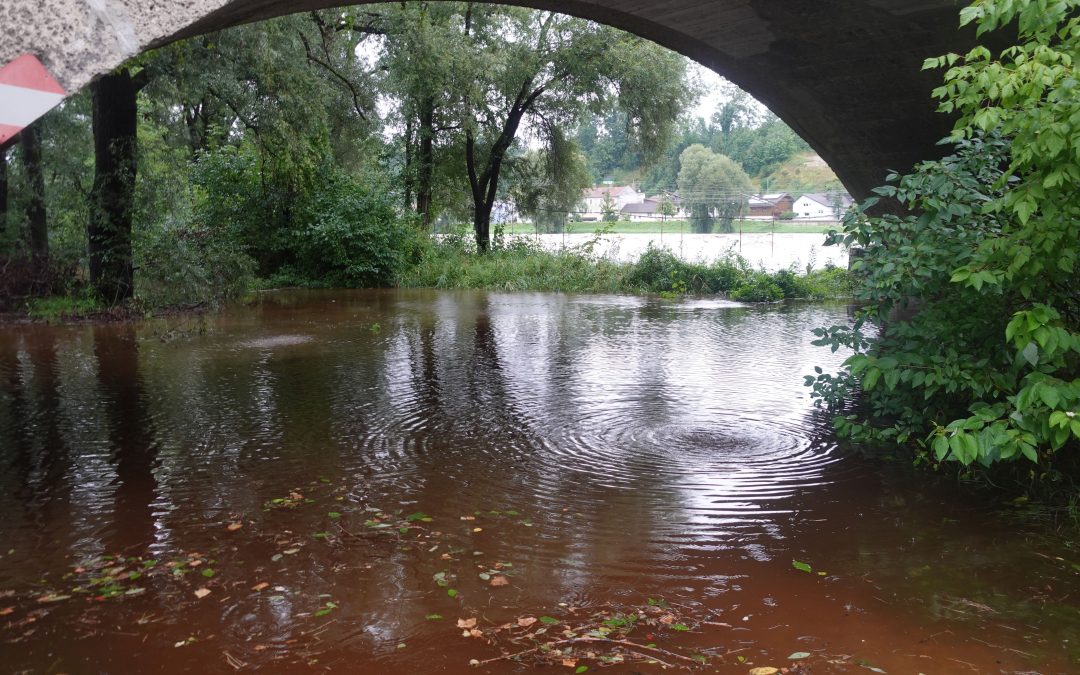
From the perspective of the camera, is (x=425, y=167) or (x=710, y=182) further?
(x=710, y=182)

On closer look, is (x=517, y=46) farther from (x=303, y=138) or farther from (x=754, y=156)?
(x=754, y=156)

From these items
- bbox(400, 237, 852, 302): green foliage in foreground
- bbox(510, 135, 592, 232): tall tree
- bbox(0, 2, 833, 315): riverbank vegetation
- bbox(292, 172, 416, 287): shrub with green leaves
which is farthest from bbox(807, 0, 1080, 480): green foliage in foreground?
bbox(510, 135, 592, 232): tall tree

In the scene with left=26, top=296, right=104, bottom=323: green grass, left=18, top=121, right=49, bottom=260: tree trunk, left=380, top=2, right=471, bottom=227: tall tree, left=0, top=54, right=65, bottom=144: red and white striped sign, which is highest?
left=380, top=2, right=471, bottom=227: tall tree

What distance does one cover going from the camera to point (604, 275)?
73.2 ft

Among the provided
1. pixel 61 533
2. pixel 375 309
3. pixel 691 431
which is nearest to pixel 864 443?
pixel 691 431

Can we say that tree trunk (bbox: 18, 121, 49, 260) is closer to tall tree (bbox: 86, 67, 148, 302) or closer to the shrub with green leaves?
tall tree (bbox: 86, 67, 148, 302)

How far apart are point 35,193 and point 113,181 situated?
4895mm

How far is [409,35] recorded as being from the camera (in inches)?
748

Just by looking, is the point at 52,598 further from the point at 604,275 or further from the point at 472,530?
the point at 604,275

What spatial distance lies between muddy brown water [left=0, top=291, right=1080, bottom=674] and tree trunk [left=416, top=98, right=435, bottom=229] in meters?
17.9

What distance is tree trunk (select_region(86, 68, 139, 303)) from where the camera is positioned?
1534 centimetres

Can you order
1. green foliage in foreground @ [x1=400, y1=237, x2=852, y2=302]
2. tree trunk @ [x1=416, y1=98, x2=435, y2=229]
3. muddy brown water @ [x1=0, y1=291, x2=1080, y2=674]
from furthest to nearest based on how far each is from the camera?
1. tree trunk @ [x1=416, y1=98, x2=435, y2=229]
2. green foliage in foreground @ [x1=400, y1=237, x2=852, y2=302]
3. muddy brown water @ [x1=0, y1=291, x2=1080, y2=674]

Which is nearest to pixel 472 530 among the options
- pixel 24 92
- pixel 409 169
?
pixel 24 92

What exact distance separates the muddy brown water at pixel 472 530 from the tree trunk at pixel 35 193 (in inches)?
403
